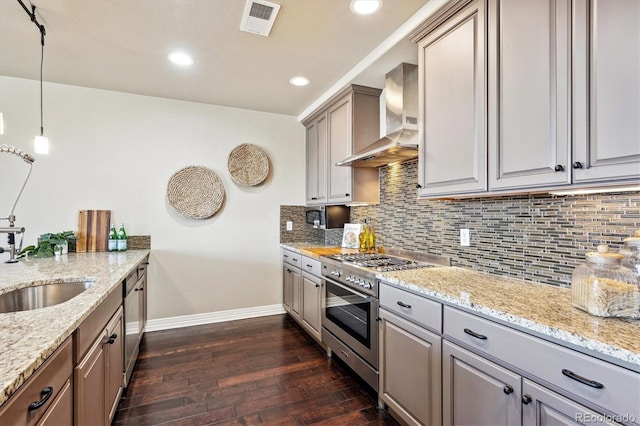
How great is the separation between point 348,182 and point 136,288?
2115mm

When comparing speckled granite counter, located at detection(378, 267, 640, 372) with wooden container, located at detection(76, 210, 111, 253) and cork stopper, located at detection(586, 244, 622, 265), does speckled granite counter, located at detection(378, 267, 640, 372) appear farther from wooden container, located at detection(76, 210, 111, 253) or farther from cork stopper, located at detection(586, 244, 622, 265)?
wooden container, located at detection(76, 210, 111, 253)

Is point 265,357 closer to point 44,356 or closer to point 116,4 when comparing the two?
point 44,356

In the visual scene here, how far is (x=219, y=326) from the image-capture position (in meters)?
3.61

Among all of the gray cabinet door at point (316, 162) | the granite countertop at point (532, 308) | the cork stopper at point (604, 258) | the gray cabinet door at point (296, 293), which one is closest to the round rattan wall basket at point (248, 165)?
the gray cabinet door at point (316, 162)

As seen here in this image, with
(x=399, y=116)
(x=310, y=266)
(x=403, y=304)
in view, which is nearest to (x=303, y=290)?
(x=310, y=266)

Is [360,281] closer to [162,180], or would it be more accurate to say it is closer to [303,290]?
[303,290]

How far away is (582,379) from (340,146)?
2665 mm

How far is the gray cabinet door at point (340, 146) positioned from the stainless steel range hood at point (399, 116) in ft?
1.47

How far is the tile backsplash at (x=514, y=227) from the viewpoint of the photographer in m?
1.47

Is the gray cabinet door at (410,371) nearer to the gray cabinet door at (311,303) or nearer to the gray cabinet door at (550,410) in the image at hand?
the gray cabinet door at (550,410)

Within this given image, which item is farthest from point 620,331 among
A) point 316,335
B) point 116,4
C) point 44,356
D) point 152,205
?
point 152,205

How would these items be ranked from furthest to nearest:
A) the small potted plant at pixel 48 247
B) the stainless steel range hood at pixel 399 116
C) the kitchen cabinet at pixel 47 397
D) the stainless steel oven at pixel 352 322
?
the small potted plant at pixel 48 247, the stainless steel range hood at pixel 399 116, the stainless steel oven at pixel 352 322, the kitchen cabinet at pixel 47 397

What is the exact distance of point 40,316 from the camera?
1193mm

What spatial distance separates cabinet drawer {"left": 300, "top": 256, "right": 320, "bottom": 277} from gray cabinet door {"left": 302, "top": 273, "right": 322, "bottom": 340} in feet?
0.16
